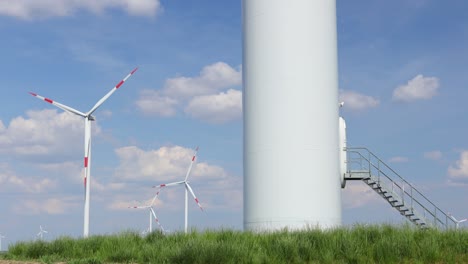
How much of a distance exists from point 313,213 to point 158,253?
32.2ft

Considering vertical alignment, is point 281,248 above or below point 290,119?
below

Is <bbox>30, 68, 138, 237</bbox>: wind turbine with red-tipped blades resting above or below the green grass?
above

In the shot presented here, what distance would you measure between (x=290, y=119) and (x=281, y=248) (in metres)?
9.18

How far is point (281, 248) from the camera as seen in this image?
790 inches

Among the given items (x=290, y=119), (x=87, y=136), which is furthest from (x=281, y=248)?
(x=87, y=136)

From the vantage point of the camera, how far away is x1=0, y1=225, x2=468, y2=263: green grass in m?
19.2

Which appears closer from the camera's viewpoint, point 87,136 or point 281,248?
point 281,248

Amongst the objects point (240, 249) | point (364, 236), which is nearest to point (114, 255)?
point (240, 249)

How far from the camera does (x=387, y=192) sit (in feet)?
115

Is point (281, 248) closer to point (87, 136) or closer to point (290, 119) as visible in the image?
point (290, 119)

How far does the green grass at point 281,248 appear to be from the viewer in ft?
62.8

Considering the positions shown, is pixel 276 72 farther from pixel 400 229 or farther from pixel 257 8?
pixel 400 229

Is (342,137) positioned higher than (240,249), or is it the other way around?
(342,137)

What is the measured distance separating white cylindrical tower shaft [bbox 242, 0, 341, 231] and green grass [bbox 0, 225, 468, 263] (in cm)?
447
